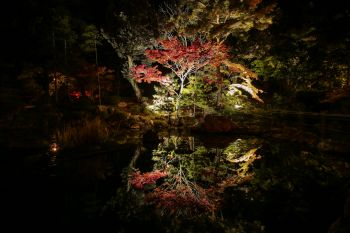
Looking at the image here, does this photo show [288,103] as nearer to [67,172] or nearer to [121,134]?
[121,134]

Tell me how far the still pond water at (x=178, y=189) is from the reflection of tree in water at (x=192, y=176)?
0.02m

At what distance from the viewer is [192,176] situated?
22.5 feet

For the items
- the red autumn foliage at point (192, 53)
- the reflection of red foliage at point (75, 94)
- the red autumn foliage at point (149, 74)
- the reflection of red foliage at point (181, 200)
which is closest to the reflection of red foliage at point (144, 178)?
the reflection of red foliage at point (181, 200)

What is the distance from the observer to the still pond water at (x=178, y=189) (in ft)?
14.9

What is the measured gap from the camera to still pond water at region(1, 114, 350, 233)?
4535 mm

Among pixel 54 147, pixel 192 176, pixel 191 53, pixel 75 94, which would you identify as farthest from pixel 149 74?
pixel 192 176

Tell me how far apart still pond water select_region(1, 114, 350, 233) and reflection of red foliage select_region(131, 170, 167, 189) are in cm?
2

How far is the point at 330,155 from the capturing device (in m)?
8.78

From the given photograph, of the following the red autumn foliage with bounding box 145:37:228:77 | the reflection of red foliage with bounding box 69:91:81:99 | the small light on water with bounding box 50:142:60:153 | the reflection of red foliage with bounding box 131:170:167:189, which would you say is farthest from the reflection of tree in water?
the reflection of red foliage with bounding box 69:91:81:99

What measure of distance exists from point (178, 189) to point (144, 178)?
3.27ft

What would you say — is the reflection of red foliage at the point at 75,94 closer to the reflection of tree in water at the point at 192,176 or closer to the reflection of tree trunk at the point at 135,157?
the reflection of tree trunk at the point at 135,157

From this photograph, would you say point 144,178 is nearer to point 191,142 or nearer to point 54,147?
point 54,147

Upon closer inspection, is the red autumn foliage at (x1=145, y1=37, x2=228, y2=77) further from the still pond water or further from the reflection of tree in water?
the still pond water

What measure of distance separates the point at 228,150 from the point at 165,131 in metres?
4.34
